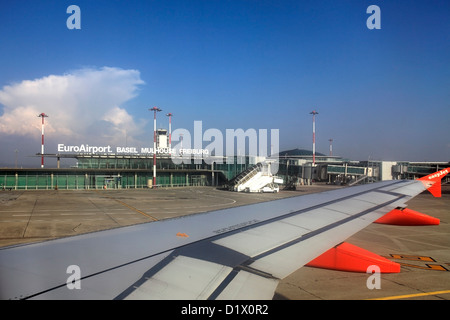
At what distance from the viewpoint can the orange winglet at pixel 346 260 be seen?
5.15 meters

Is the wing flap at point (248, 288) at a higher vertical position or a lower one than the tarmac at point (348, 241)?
higher

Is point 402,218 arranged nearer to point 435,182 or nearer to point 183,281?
point 435,182

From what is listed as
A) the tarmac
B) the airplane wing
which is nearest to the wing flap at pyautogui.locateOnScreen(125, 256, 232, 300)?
the airplane wing

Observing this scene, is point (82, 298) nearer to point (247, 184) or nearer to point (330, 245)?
point (330, 245)

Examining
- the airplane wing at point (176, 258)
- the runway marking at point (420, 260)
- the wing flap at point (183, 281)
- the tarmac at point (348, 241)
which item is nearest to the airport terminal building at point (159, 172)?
the tarmac at point (348, 241)

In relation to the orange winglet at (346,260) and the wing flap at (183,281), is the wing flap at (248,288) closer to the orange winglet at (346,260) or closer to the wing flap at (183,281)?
the wing flap at (183,281)

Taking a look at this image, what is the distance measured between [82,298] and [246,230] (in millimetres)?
2931

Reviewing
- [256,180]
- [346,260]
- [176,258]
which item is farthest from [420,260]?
[256,180]

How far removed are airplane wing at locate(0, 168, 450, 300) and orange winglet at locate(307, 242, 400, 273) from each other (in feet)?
1.45

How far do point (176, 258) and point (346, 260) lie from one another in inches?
141

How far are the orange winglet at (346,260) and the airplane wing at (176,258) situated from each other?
17.4 inches

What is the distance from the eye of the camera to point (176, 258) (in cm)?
328

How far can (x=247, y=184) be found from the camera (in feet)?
146
